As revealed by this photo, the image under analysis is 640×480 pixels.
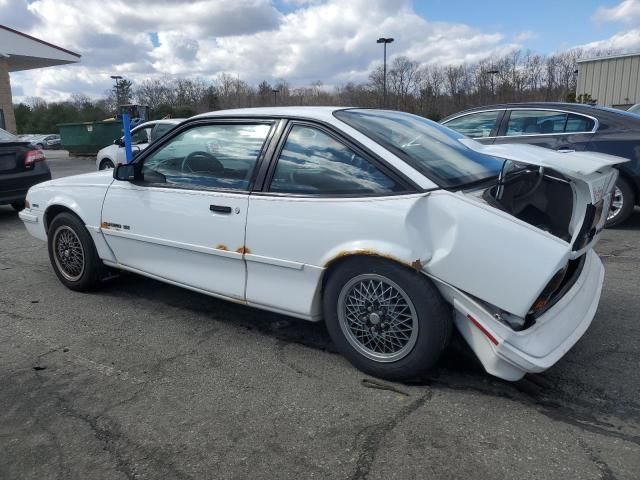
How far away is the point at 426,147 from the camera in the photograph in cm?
329

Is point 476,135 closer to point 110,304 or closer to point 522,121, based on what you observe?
point 522,121

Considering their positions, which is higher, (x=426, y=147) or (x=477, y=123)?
(x=477, y=123)

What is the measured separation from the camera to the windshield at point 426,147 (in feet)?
9.82

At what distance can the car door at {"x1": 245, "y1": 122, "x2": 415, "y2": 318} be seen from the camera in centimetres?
291

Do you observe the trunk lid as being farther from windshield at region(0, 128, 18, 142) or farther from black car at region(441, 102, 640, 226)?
windshield at region(0, 128, 18, 142)

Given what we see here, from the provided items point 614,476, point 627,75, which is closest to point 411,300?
point 614,476

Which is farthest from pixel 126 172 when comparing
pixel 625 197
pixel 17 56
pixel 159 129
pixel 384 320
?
pixel 17 56

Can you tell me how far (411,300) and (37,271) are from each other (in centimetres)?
429

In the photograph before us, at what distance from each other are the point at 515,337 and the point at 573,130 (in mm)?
5085

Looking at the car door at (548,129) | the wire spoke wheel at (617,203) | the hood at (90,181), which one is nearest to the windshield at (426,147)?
the hood at (90,181)

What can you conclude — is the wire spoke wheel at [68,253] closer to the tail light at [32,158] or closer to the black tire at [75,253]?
the black tire at [75,253]

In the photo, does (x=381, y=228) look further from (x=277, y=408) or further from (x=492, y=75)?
(x=492, y=75)

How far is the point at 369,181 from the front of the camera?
296cm

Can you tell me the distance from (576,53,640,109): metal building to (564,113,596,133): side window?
1786 centimetres
